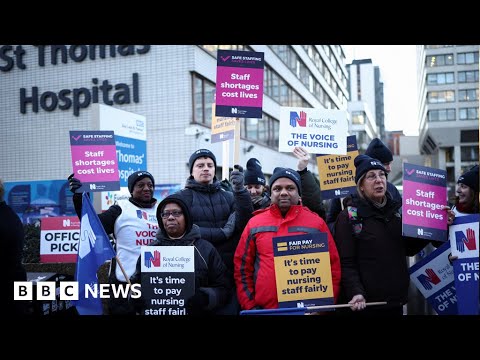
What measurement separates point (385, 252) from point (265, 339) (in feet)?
3.68

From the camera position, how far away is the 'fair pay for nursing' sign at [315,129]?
484cm

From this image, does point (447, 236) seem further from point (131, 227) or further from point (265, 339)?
point (131, 227)

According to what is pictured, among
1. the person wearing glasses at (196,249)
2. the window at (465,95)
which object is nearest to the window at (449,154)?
the window at (465,95)

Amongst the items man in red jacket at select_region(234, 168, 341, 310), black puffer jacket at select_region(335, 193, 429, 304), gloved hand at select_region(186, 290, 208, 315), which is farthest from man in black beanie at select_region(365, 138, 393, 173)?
gloved hand at select_region(186, 290, 208, 315)

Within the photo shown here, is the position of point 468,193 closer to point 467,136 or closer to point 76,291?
point 76,291

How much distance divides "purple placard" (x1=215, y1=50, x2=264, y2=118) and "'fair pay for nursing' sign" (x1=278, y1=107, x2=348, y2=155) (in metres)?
0.38

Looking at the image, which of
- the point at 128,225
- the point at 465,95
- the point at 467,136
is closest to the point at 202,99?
the point at 128,225

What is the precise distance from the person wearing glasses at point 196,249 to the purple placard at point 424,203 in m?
1.49

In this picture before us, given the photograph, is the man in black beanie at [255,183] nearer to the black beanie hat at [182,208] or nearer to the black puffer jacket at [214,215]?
the black puffer jacket at [214,215]

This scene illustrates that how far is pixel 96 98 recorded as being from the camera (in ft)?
50.4

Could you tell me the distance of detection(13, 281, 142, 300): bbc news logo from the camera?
12.0 ft

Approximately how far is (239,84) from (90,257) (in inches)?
91.2

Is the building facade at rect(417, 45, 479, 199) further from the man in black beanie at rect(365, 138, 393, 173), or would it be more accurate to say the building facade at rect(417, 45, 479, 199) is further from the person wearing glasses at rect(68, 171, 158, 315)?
the person wearing glasses at rect(68, 171, 158, 315)
